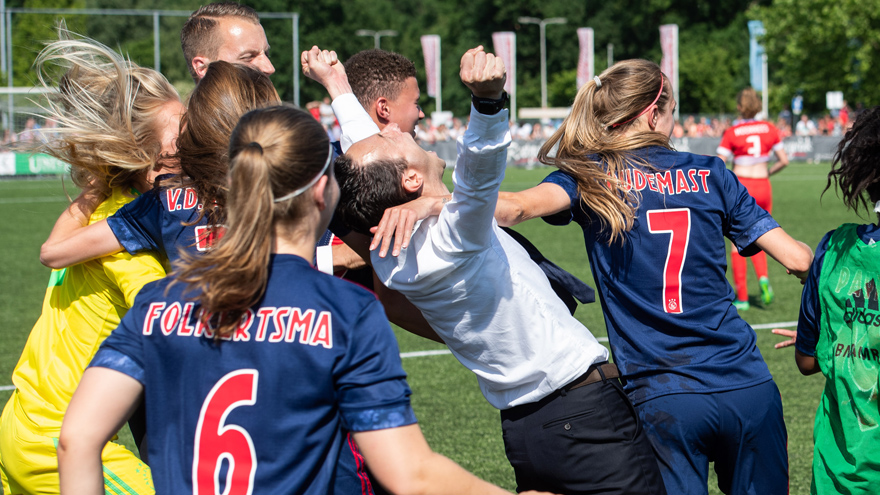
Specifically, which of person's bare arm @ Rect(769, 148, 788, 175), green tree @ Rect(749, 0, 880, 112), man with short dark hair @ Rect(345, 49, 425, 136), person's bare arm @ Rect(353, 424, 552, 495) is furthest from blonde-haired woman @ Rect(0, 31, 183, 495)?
green tree @ Rect(749, 0, 880, 112)

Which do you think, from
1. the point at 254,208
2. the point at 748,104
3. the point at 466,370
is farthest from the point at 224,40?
the point at 748,104

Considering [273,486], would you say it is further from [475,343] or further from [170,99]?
[170,99]

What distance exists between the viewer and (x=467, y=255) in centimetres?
232

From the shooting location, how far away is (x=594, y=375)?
258 centimetres

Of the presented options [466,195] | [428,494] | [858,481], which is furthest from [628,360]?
[428,494]

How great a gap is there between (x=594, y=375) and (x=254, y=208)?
125cm

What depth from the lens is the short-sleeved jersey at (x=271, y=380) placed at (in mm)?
1796

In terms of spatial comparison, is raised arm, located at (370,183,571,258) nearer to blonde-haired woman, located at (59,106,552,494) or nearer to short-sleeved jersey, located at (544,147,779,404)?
short-sleeved jersey, located at (544,147,779,404)

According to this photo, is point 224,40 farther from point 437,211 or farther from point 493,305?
point 493,305

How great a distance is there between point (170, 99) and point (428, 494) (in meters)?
1.85

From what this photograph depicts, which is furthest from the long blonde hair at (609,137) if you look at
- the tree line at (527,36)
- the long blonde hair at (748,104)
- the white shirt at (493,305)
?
the tree line at (527,36)

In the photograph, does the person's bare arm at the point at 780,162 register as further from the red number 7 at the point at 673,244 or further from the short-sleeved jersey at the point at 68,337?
the short-sleeved jersey at the point at 68,337

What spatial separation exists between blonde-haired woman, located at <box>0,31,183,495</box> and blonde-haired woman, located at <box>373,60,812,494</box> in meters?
1.23

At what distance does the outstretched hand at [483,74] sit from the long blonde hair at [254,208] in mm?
425
